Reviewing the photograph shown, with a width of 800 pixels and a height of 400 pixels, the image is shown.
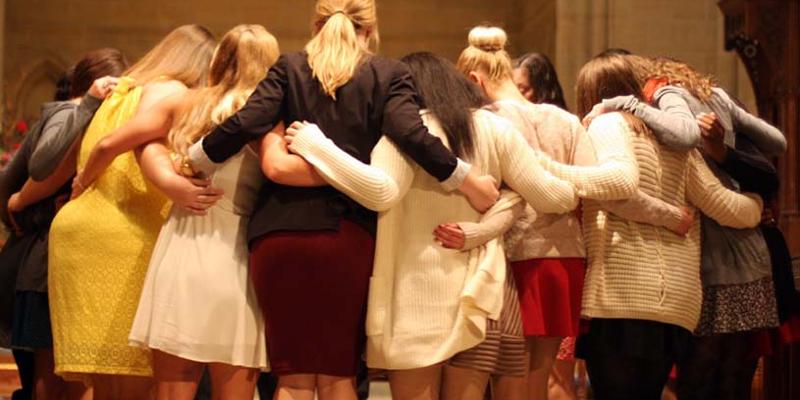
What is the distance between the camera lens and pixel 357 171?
14.3 feet

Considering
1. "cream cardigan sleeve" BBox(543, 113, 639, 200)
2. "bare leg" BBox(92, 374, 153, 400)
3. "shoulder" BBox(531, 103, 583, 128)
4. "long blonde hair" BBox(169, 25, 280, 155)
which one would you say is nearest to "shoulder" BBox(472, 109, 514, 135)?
"cream cardigan sleeve" BBox(543, 113, 639, 200)

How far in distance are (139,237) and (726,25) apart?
16.4ft

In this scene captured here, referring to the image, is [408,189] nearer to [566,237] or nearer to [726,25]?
[566,237]

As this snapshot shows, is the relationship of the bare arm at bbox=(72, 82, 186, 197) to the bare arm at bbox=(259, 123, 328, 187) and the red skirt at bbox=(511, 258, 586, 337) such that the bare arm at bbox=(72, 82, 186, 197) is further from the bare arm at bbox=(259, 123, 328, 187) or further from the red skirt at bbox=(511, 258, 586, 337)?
the red skirt at bbox=(511, 258, 586, 337)

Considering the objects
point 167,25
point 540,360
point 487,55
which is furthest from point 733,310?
point 167,25

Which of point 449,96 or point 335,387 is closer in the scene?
point 335,387

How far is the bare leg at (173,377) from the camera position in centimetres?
468

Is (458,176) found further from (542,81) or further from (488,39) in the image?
(542,81)

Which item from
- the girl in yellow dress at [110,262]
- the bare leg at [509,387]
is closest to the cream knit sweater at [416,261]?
the bare leg at [509,387]

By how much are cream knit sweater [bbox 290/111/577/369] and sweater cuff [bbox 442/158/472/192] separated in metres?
0.08

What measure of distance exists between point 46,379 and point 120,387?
719 mm

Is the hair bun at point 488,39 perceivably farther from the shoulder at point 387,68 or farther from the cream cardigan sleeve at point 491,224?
the cream cardigan sleeve at point 491,224

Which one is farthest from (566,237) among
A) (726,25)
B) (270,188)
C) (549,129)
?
(726,25)

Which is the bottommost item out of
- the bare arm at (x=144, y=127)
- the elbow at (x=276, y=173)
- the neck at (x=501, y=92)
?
the elbow at (x=276, y=173)
